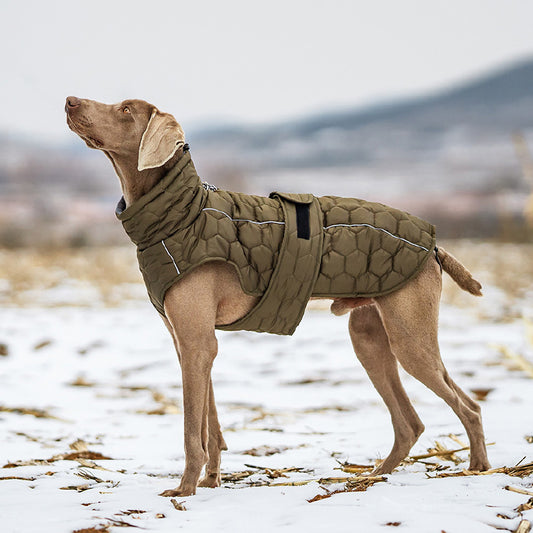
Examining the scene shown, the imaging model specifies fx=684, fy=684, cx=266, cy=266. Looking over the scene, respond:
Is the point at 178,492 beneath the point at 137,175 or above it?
beneath

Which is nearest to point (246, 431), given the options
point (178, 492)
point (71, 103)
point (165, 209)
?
point (178, 492)

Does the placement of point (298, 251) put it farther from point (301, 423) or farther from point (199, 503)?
point (301, 423)

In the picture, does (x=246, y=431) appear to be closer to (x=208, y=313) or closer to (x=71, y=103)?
(x=208, y=313)

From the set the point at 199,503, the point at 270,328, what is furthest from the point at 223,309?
the point at 199,503

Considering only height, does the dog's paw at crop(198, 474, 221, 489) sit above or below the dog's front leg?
below

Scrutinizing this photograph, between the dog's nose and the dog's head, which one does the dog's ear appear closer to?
the dog's head

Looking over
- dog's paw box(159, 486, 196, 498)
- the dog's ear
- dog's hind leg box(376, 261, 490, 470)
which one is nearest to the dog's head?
the dog's ear

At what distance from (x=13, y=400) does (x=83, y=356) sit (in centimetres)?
183

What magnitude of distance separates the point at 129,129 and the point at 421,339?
1.70m

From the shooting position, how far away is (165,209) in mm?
3061

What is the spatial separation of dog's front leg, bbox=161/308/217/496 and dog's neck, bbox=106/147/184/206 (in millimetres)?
605

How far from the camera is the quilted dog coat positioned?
306 centimetres

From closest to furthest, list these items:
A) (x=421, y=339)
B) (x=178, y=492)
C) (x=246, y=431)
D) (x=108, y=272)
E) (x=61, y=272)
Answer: (x=178, y=492), (x=421, y=339), (x=246, y=431), (x=108, y=272), (x=61, y=272)

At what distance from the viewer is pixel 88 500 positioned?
2.78 metres
